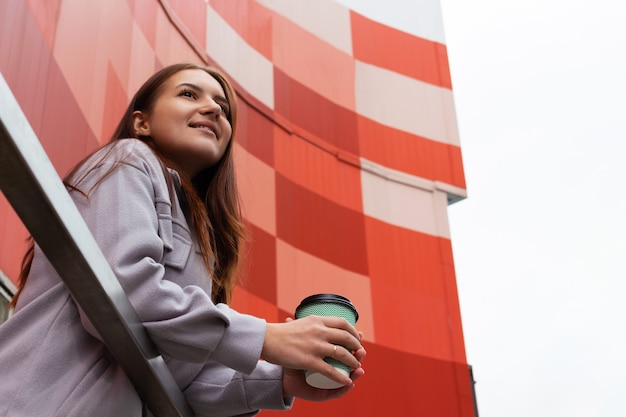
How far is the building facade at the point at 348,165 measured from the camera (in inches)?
120

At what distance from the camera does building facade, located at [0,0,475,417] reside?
3.06 meters

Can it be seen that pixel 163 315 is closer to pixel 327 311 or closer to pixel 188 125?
pixel 327 311

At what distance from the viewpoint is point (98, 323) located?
0.63 m

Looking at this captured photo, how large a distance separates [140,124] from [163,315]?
327 millimetres

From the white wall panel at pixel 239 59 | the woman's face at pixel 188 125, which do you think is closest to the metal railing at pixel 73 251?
the woman's face at pixel 188 125

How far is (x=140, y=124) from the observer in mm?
939

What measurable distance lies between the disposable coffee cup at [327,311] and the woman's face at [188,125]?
236 mm

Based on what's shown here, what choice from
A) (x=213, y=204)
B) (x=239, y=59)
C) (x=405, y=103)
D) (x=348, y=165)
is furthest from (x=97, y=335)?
(x=405, y=103)

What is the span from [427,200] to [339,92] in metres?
0.64

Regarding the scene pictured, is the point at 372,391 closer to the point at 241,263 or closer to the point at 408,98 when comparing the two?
the point at 408,98

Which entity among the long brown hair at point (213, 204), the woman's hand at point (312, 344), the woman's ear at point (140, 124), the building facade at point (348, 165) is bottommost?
the woman's hand at point (312, 344)

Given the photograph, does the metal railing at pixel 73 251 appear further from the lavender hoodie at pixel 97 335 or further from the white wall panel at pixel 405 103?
the white wall panel at pixel 405 103

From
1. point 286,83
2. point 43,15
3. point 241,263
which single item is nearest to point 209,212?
point 241,263

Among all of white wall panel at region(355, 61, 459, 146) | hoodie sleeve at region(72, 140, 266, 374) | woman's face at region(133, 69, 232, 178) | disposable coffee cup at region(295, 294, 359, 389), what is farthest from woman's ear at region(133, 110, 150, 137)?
white wall panel at region(355, 61, 459, 146)
